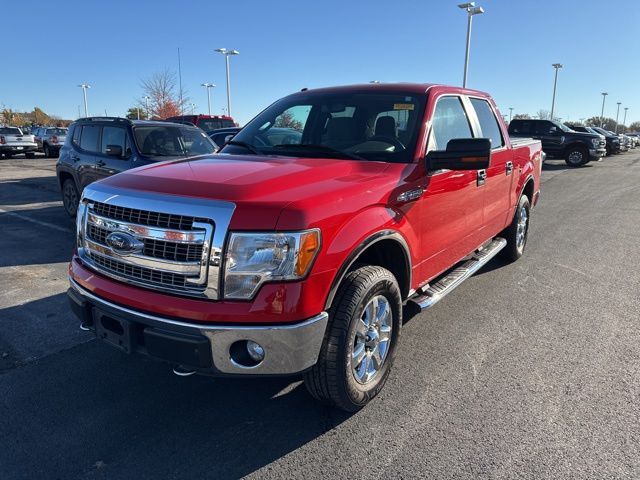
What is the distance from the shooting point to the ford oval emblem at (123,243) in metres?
2.61

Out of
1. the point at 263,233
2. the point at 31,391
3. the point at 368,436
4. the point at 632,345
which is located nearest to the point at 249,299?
the point at 263,233

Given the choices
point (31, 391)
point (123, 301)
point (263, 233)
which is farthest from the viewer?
point (31, 391)

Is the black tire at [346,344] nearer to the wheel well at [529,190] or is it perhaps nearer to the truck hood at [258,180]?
the truck hood at [258,180]

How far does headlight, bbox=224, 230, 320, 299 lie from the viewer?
237 centimetres

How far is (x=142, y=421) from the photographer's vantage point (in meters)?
2.89

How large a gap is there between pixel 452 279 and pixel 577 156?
2046 centimetres

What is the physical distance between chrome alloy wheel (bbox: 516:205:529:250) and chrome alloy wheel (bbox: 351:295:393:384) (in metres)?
3.56

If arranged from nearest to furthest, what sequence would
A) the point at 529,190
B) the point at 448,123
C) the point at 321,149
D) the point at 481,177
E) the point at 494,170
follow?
the point at 321,149 → the point at 448,123 → the point at 481,177 → the point at 494,170 → the point at 529,190

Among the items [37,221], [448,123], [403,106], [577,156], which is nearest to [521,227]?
[448,123]

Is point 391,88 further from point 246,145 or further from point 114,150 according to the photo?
point 114,150

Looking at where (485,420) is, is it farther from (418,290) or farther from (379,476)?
(418,290)

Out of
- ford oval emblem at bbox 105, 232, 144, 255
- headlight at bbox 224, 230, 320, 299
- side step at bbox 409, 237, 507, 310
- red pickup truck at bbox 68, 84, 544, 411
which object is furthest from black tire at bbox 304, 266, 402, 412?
ford oval emblem at bbox 105, 232, 144, 255

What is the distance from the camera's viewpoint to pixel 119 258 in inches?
107

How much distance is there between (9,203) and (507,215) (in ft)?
34.7
